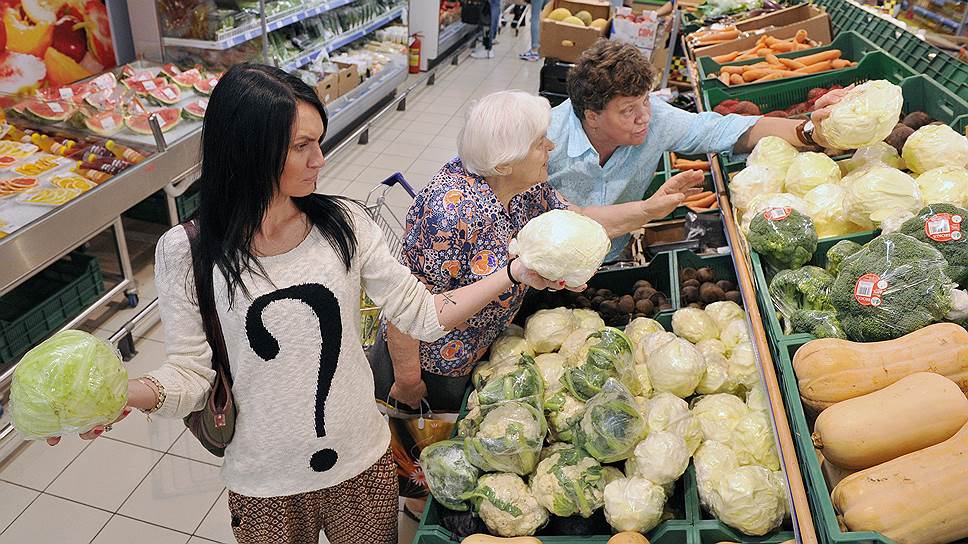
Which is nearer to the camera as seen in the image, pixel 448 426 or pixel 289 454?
pixel 289 454

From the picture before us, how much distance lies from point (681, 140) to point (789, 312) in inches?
49.4

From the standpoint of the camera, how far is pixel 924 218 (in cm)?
183

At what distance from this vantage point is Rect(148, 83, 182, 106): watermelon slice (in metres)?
4.74

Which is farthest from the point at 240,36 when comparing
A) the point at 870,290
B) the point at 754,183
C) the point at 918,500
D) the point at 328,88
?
the point at 918,500

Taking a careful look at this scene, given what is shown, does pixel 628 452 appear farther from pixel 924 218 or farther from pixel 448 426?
pixel 924 218

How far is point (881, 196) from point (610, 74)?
1078 mm

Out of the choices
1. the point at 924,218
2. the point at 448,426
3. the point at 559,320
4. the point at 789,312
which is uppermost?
the point at 924,218

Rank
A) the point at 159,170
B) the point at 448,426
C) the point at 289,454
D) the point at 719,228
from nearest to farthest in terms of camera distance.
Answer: the point at 289,454
the point at 448,426
the point at 719,228
the point at 159,170

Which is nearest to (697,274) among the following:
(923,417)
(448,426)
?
(448,426)

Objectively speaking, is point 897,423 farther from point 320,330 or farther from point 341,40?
point 341,40

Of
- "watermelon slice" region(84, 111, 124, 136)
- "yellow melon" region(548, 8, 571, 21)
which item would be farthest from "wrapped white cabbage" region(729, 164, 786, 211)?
"yellow melon" region(548, 8, 571, 21)

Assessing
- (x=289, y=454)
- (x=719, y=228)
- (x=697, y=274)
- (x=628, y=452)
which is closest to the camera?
(x=289, y=454)

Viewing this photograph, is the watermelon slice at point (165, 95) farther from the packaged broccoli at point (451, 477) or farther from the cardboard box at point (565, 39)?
the packaged broccoli at point (451, 477)

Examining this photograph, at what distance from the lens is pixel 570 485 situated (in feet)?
6.50
